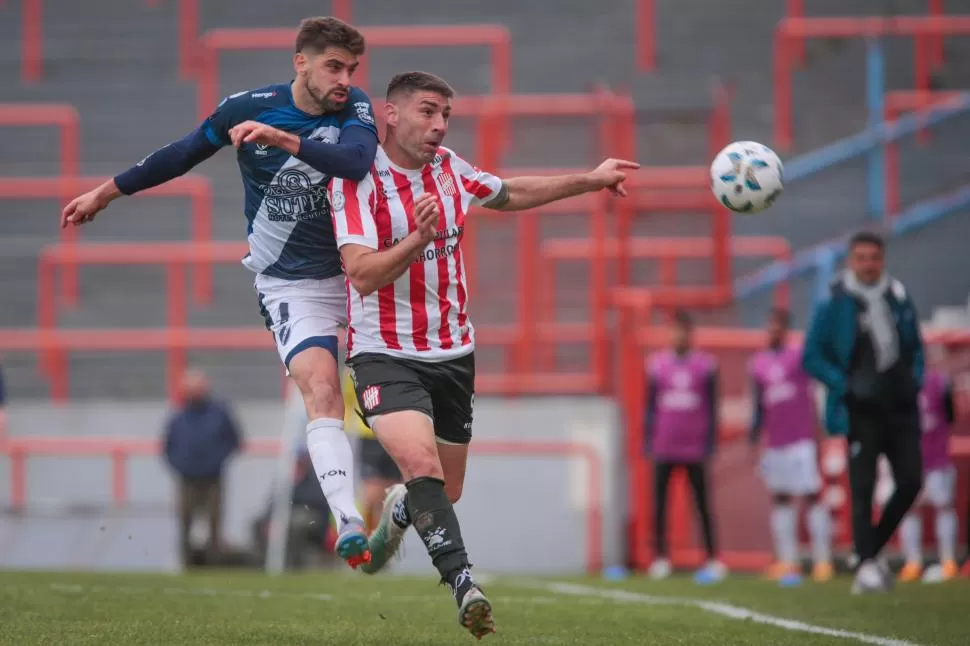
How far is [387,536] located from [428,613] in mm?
A: 720

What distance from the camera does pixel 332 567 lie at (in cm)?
1448

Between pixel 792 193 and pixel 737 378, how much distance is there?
3203 millimetres

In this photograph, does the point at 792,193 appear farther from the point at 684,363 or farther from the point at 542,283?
the point at 684,363

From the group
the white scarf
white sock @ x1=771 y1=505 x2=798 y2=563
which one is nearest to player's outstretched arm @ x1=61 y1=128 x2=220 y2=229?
the white scarf

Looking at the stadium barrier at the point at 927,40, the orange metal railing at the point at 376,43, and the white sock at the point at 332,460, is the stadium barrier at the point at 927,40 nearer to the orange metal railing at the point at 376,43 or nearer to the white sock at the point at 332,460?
the orange metal railing at the point at 376,43

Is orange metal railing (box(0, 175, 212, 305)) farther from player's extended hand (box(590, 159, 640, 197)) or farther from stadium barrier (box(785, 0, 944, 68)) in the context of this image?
player's extended hand (box(590, 159, 640, 197))

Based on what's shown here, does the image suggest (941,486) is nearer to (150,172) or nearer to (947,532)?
(947,532)

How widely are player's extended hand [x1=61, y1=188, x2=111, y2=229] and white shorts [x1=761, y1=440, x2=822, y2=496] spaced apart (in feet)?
25.8

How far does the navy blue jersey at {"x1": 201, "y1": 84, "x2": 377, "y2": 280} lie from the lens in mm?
6672

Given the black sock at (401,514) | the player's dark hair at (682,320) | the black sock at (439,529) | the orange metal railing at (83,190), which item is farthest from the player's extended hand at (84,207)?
the orange metal railing at (83,190)

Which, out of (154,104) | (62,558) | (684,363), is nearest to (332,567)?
(62,558)

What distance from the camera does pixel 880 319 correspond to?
966 cm

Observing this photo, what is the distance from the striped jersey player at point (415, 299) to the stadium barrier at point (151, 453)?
25.6 ft

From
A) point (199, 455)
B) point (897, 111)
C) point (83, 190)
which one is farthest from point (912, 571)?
point (83, 190)
